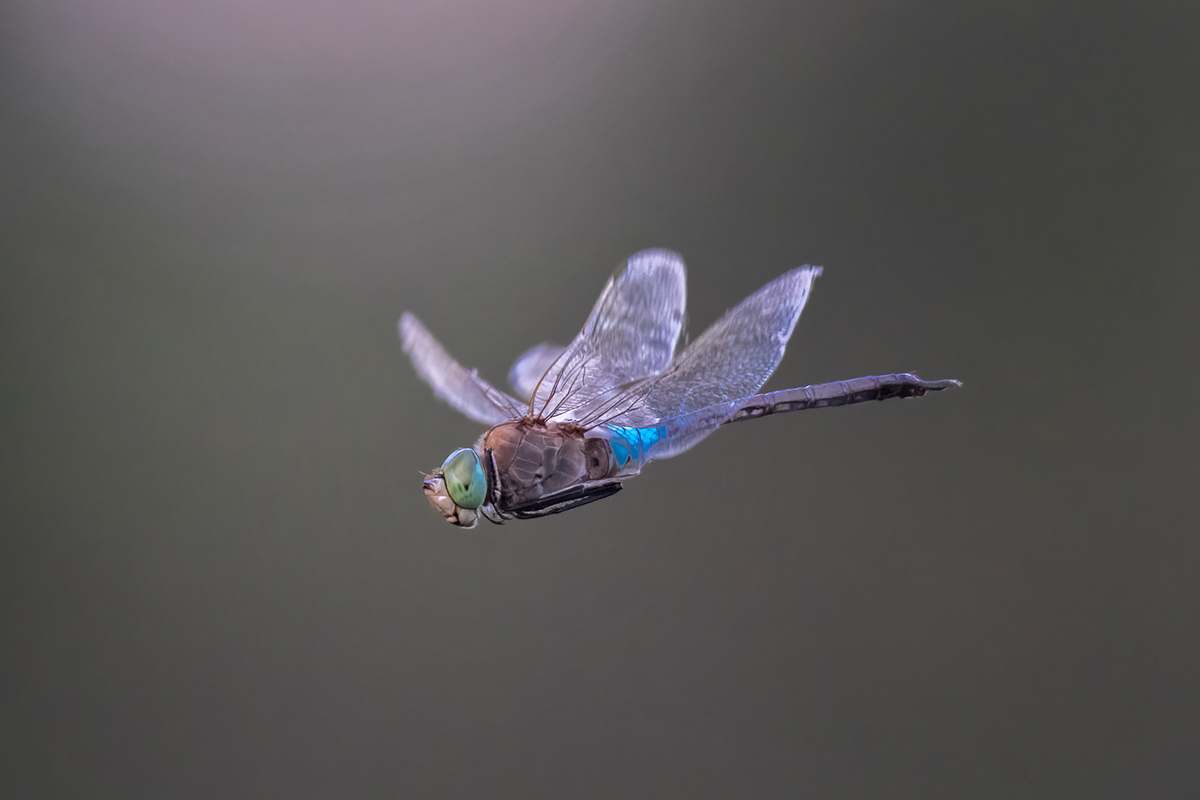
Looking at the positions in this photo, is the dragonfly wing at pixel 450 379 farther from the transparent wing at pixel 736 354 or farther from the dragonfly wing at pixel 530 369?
the transparent wing at pixel 736 354

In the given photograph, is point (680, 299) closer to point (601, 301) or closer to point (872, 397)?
point (601, 301)

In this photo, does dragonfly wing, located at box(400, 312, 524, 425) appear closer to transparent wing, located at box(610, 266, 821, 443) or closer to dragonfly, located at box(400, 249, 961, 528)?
dragonfly, located at box(400, 249, 961, 528)

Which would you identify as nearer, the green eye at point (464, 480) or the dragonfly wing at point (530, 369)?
the green eye at point (464, 480)

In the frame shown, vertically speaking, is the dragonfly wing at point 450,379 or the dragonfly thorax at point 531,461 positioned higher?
the dragonfly wing at point 450,379

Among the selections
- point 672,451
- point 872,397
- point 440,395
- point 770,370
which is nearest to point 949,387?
point 872,397

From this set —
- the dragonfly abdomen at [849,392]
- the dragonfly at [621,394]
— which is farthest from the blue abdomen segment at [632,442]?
the dragonfly abdomen at [849,392]

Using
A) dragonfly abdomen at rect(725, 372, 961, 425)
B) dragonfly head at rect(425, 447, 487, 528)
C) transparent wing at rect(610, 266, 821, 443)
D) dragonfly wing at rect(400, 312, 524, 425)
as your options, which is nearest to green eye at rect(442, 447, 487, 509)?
dragonfly head at rect(425, 447, 487, 528)
